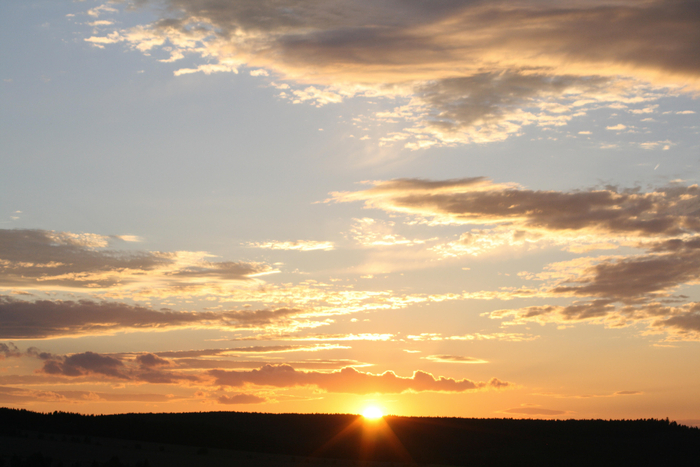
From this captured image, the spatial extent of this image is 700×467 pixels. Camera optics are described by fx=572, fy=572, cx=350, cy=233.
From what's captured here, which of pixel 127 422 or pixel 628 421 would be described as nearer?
pixel 127 422

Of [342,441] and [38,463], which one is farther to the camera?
[342,441]

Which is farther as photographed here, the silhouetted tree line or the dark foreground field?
the dark foreground field

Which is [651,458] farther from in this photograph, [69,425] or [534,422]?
[69,425]

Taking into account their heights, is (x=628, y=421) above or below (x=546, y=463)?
above

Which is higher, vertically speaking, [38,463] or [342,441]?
[342,441]

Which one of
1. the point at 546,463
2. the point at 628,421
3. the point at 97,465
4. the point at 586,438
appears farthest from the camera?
the point at 628,421

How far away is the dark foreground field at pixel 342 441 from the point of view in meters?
69.2

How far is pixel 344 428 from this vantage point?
12800 cm

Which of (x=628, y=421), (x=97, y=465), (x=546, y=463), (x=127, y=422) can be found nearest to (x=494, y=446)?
(x=546, y=463)

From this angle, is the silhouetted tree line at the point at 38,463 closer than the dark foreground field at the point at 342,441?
Yes

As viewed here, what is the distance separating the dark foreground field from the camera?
69.2 meters

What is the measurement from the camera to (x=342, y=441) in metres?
105

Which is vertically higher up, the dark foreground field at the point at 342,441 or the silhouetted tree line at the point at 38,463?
the dark foreground field at the point at 342,441

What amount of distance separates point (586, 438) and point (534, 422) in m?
26.5
